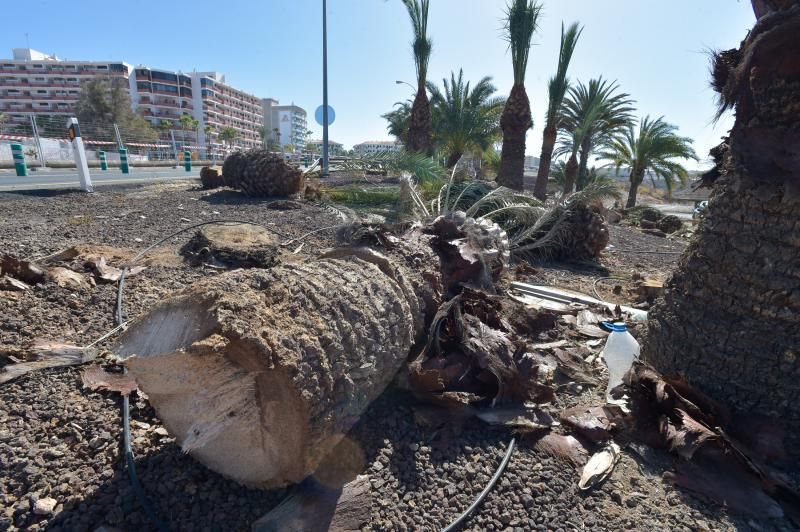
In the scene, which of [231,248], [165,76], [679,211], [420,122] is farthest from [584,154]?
[165,76]

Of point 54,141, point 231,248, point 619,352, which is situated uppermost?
→ point 54,141

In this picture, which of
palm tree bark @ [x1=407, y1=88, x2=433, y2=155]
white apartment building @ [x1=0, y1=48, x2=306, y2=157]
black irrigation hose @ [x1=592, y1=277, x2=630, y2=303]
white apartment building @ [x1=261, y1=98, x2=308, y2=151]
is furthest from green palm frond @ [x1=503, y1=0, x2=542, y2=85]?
white apartment building @ [x1=261, y1=98, x2=308, y2=151]

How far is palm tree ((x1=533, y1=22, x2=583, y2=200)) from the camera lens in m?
14.0

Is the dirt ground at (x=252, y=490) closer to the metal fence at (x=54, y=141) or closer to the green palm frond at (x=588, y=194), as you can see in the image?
the green palm frond at (x=588, y=194)

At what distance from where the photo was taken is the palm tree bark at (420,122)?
1833 cm

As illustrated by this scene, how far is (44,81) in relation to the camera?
7588 centimetres

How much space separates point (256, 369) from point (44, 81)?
342 ft

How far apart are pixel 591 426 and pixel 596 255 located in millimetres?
5128

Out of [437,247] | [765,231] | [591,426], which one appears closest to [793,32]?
[765,231]

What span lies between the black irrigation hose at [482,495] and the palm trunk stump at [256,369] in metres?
0.60

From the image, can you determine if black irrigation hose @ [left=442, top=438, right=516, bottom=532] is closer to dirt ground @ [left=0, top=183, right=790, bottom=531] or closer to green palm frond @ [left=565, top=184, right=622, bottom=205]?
dirt ground @ [left=0, top=183, right=790, bottom=531]

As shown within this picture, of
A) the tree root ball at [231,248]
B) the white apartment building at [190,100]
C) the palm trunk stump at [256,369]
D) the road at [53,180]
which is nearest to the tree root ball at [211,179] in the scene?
the road at [53,180]

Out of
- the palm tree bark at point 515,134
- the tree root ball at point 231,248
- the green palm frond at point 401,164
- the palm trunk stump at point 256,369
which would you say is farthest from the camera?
the palm tree bark at point 515,134

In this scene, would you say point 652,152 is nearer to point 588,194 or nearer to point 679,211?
point 679,211
